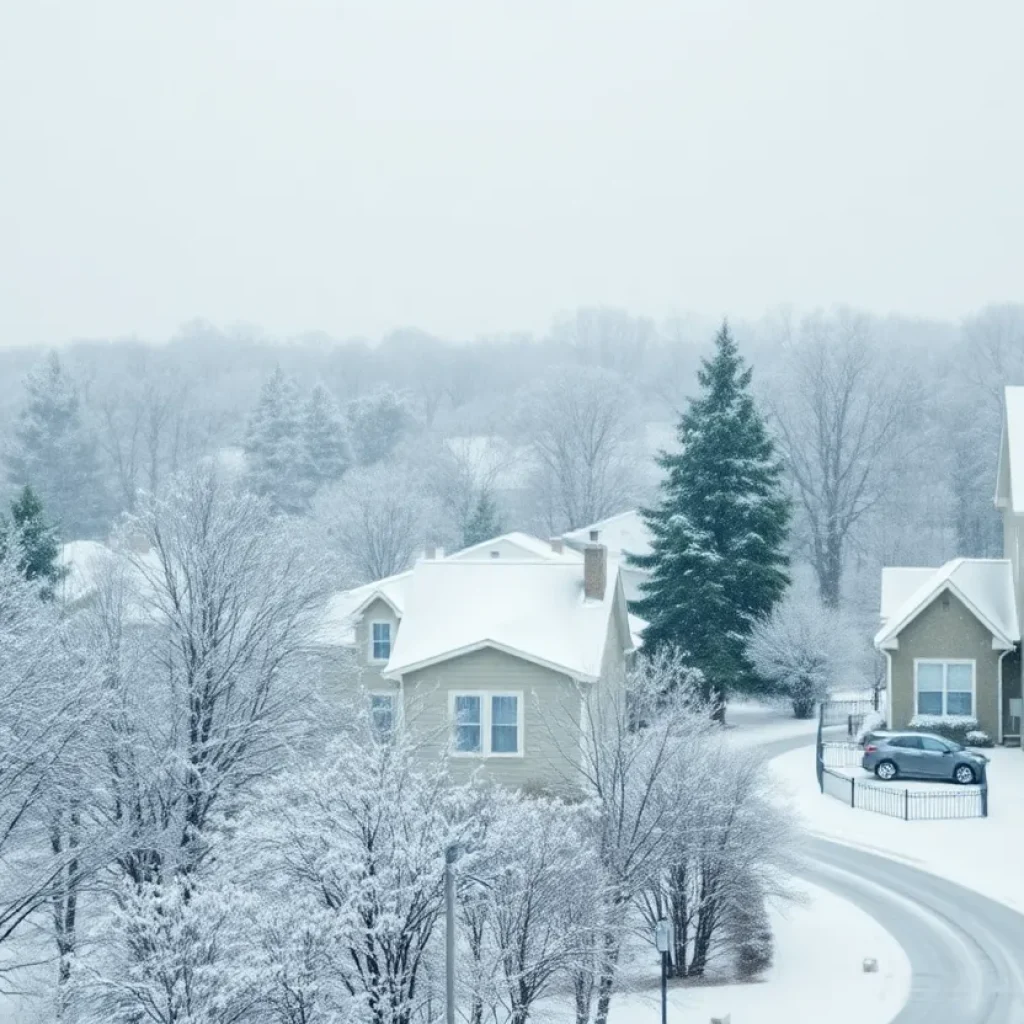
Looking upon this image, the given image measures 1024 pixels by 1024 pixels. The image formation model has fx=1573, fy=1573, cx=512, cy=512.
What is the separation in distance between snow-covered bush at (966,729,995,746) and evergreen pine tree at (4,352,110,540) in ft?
232

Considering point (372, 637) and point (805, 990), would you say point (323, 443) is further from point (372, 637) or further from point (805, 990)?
point (805, 990)

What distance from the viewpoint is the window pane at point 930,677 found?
135ft

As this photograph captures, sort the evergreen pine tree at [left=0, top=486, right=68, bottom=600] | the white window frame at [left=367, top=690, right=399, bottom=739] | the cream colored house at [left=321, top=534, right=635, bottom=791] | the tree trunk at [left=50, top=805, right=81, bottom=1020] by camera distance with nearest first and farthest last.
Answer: the tree trunk at [left=50, top=805, right=81, bottom=1020], the white window frame at [left=367, top=690, right=399, bottom=739], the cream colored house at [left=321, top=534, right=635, bottom=791], the evergreen pine tree at [left=0, top=486, right=68, bottom=600]

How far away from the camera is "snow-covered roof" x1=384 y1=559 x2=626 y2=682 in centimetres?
3381

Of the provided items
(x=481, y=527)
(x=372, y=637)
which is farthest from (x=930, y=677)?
(x=481, y=527)

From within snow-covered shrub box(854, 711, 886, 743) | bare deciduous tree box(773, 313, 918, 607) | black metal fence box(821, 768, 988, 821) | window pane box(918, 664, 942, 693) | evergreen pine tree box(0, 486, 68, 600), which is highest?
bare deciduous tree box(773, 313, 918, 607)

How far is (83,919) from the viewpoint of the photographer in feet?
87.8

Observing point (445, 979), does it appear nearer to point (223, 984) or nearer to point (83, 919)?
point (223, 984)

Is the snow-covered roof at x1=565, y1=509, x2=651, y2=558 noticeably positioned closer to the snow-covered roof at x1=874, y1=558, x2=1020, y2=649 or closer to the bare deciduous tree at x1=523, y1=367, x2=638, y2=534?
the bare deciduous tree at x1=523, y1=367, x2=638, y2=534

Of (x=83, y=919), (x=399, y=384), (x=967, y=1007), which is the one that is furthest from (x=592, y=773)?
(x=399, y=384)

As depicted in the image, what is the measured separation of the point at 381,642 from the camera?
4350 centimetres

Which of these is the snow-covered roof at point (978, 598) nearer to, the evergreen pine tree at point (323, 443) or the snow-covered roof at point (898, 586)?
the snow-covered roof at point (898, 586)

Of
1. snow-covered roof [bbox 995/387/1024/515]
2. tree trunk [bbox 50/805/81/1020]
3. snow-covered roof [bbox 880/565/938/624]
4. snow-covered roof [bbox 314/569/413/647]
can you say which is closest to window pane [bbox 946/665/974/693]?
snow-covered roof [bbox 880/565/938/624]

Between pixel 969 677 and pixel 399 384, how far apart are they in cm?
10782
